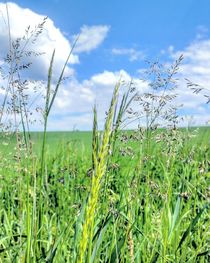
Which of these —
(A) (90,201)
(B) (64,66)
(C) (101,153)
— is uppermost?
(B) (64,66)

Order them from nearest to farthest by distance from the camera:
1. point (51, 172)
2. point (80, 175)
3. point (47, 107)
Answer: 1. point (47, 107)
2. point (80, 175)
3. point (51, 172)

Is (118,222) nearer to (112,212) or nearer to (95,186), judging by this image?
(112,212)

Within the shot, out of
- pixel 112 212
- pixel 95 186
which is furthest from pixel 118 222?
pixel 95 186

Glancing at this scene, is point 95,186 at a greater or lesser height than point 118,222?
greater

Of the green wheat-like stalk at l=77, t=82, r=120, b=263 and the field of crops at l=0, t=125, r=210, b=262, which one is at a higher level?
the green wheat-like stalk at l=77, t=82, r=120, b=263

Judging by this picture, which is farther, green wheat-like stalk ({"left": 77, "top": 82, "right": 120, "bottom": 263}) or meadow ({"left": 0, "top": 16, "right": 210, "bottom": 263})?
meadow ({"left": 0, "top": 16, "right": 210, "bottom": 263})

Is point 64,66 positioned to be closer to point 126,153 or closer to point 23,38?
point 23,38

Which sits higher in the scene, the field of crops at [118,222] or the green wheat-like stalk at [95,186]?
the green wheat-like stalk at [95,186]

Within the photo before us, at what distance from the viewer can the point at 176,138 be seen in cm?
319

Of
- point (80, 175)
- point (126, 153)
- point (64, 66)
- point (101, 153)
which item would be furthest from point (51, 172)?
point (101, 153)

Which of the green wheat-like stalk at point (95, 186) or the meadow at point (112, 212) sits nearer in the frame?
the green wheat-like stalk at point (95, 186)

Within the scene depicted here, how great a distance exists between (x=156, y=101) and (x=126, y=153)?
0.54 meters

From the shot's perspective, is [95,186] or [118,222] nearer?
[95,186]

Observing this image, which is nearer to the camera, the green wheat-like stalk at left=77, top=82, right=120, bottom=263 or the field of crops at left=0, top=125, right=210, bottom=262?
the green wheat-like stalk at left=77, top=82, right=120, bottom=263
